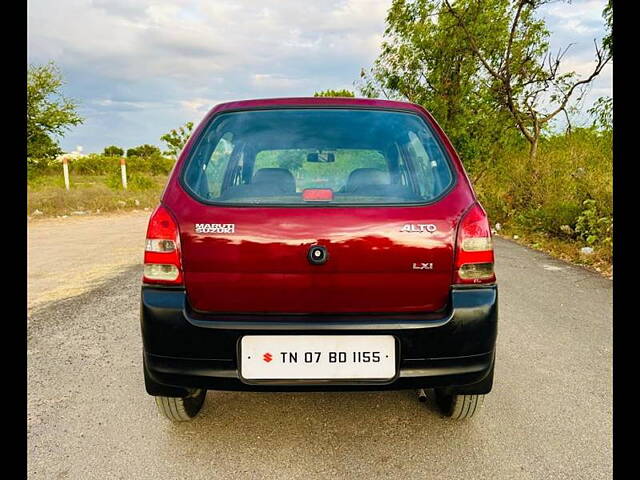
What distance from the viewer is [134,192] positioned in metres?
17.8

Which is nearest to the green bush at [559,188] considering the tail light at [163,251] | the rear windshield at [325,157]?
the rear windshield at [325,157]

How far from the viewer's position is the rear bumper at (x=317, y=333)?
1836mm

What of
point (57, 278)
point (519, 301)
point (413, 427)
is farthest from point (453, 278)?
point (57, 278)

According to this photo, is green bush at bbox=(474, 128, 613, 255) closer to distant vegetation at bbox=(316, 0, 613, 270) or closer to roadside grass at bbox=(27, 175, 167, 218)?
distant vegetation at bbox=(316, 0, 613, 270)

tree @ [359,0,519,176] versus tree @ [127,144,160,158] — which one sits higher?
tree @ [127,144,160,158]

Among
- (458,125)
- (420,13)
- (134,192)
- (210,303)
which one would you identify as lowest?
(210,303)

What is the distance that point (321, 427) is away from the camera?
2309mm

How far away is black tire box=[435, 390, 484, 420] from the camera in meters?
2.25

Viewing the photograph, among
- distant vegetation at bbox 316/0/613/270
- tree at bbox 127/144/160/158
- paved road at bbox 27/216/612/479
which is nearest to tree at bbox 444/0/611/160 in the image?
distant vegetation at bbox 316/0/613/270

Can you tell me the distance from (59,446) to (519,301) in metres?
3.90

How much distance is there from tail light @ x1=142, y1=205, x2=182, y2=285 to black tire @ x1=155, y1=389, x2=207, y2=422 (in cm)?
61

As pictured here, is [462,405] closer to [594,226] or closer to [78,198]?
[594,226]

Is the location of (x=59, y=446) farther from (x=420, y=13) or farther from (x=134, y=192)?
(x=134, y=192)

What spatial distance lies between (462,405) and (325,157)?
135 cm
